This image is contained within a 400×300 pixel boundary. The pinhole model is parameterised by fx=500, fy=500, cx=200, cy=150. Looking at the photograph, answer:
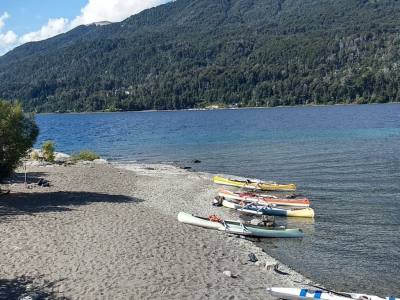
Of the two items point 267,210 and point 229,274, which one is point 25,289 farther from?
point 267,210

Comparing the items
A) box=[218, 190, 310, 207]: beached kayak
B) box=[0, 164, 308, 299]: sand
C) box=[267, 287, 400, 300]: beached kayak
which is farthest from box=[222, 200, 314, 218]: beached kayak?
box=[267, 287, 400, 300]: beached kayak

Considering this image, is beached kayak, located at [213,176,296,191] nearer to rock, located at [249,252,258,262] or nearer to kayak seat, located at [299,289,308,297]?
rock, located at [249,252,258,262]

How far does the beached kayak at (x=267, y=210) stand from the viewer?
3049 cm

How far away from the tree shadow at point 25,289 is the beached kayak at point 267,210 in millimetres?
17576

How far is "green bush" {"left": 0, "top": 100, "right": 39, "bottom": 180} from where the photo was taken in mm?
28984

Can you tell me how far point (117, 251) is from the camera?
2036cm

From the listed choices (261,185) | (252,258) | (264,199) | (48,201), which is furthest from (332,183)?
(48,201)

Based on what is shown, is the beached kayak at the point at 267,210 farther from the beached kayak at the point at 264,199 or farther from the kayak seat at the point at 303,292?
the kayak seat at the point at 303,292

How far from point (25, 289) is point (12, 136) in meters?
15.2

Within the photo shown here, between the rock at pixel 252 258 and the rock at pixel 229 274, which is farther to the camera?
the rock at pixel 252 258

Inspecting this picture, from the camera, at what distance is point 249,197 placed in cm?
3475

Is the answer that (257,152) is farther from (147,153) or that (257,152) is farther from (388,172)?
(388,172)

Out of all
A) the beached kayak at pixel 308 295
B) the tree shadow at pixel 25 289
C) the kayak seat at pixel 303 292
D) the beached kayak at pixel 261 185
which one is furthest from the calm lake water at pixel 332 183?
the tree shadow at pixel 25 289

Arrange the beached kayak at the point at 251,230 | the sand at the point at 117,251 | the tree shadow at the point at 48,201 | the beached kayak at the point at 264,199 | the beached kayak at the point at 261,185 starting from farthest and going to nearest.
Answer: the beached kayak at the point at 261,185 < the beached kayak at the point at 264,199 < the tree shadow at the point at 48,201 < the beached kayak at the point at 251,230 < the sand at the point at 117,251
